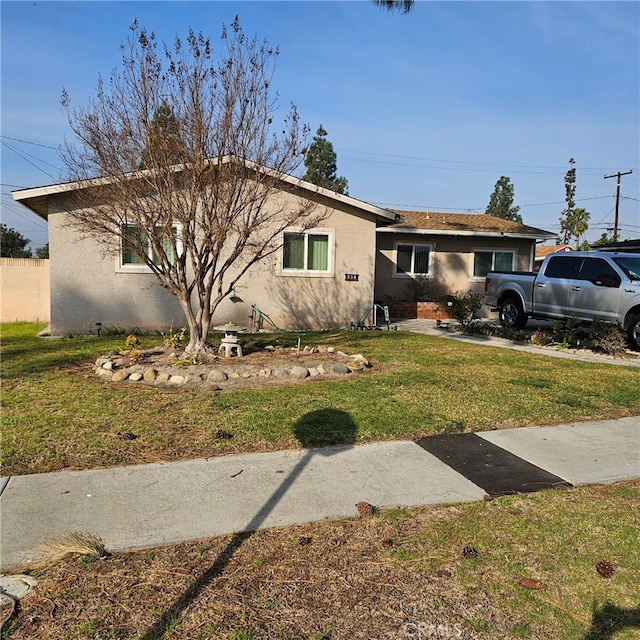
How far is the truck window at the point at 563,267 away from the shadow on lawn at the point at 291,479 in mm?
8810

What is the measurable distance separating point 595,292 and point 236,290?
8397 mm

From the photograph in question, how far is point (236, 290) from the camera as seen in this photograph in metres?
13.9

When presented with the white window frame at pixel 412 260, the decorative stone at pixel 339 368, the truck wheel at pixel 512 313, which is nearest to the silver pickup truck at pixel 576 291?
the truck wheel at pixel 512 313

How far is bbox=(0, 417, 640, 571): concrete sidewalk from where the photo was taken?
3.47 m

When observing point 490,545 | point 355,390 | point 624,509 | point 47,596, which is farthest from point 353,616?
point 355,390

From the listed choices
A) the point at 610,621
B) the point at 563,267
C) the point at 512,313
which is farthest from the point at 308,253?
the point at 610,621

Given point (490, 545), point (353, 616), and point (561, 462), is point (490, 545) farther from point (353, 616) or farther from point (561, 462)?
point (561, 462)

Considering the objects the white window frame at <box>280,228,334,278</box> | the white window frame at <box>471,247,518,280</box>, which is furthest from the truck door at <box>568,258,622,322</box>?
the white window frame at <box>471,247,518,280</box>

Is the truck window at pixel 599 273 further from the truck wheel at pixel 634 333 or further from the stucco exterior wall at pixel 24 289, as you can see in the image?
the stucco exterior wall at pixel 24 289

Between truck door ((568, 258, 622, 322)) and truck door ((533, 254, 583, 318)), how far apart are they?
0.17 metres

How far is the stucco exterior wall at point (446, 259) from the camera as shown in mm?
18812

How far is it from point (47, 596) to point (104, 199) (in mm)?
6703

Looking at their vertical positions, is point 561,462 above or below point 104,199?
below

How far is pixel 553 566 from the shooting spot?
309 cm
